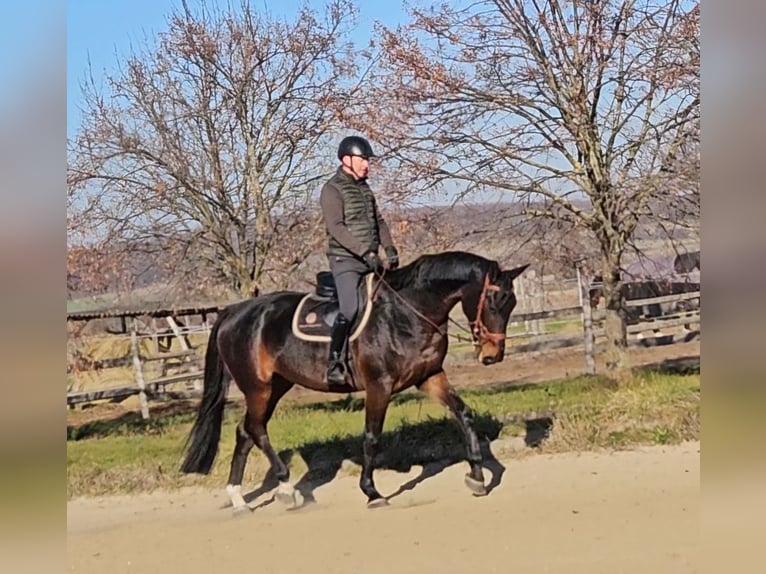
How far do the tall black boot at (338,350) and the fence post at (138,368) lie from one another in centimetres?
94

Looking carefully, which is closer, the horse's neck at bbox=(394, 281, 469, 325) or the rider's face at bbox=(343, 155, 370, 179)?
the horse's neck at bbox=(394, 281, 469, 325)

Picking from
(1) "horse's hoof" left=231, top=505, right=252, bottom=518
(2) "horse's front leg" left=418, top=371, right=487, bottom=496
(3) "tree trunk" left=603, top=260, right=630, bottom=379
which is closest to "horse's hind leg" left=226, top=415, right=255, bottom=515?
(1) "horse's hoof" left=231, top=505, right=252, bottom=518

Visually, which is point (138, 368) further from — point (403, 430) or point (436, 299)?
point (436, 299)

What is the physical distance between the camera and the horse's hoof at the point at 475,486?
421 cm

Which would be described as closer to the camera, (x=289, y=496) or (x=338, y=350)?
(x=338, y=350)

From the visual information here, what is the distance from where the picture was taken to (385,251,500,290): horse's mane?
13.3 feet

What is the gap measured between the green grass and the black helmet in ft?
3.84

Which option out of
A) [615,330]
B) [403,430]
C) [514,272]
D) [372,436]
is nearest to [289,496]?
[372,436]

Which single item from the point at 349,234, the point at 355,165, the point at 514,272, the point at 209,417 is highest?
the point at 355,165

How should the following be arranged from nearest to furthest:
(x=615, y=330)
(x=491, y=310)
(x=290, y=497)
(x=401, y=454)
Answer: (x=491, y=310)
(x=290, y=497)
(x=401, y=454)
(x=615, y=330)

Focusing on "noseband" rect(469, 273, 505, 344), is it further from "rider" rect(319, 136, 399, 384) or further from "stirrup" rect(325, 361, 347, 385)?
"stirrup" rect(325, 361, 347, 385)

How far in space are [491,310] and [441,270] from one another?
0.29 m

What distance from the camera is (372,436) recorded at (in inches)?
165
